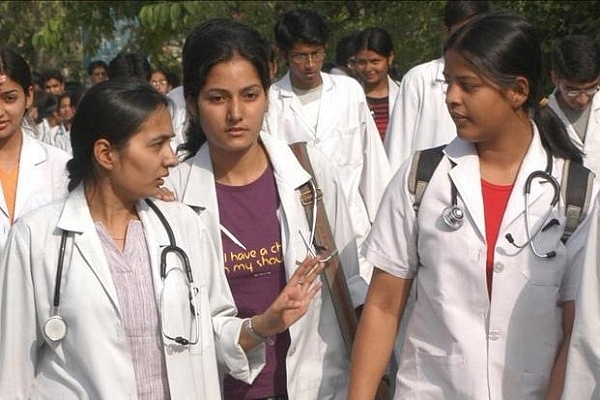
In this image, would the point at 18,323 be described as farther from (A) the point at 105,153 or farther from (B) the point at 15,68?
(B) the point at 15,68

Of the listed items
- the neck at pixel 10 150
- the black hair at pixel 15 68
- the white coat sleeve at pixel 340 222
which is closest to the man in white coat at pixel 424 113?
the black hair at pixel 15 68

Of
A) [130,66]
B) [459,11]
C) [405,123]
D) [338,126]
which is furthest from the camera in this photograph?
[130,66]

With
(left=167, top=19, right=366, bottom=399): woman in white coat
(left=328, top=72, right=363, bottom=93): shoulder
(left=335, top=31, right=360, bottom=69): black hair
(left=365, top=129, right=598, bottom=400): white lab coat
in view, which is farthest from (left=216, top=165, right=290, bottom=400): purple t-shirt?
(left=335, top=31, right=360, bottom=69): black hair

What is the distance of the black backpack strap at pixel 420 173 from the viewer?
4.01 meters

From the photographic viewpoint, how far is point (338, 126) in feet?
25.3

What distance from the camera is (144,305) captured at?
4.05 metres

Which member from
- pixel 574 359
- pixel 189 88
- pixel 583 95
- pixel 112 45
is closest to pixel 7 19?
pixel 112 45

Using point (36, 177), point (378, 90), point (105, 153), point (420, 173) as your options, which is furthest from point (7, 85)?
point (378, 90)

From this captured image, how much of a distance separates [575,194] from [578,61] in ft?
10.6

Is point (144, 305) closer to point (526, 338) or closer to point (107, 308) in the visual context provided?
point (107, 308)

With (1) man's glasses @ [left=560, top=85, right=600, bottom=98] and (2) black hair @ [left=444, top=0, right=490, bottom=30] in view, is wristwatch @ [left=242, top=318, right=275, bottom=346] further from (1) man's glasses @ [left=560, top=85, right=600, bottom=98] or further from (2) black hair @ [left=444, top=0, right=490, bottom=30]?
(2) black hair @ [left=444, top=0, right=490, bottom=30]

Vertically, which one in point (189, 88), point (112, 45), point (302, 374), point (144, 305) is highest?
point (112, 45)

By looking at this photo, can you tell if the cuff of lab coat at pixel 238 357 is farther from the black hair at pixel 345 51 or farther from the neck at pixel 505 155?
the black hair at pixel 345 51

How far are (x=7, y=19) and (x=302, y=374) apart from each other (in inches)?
745
